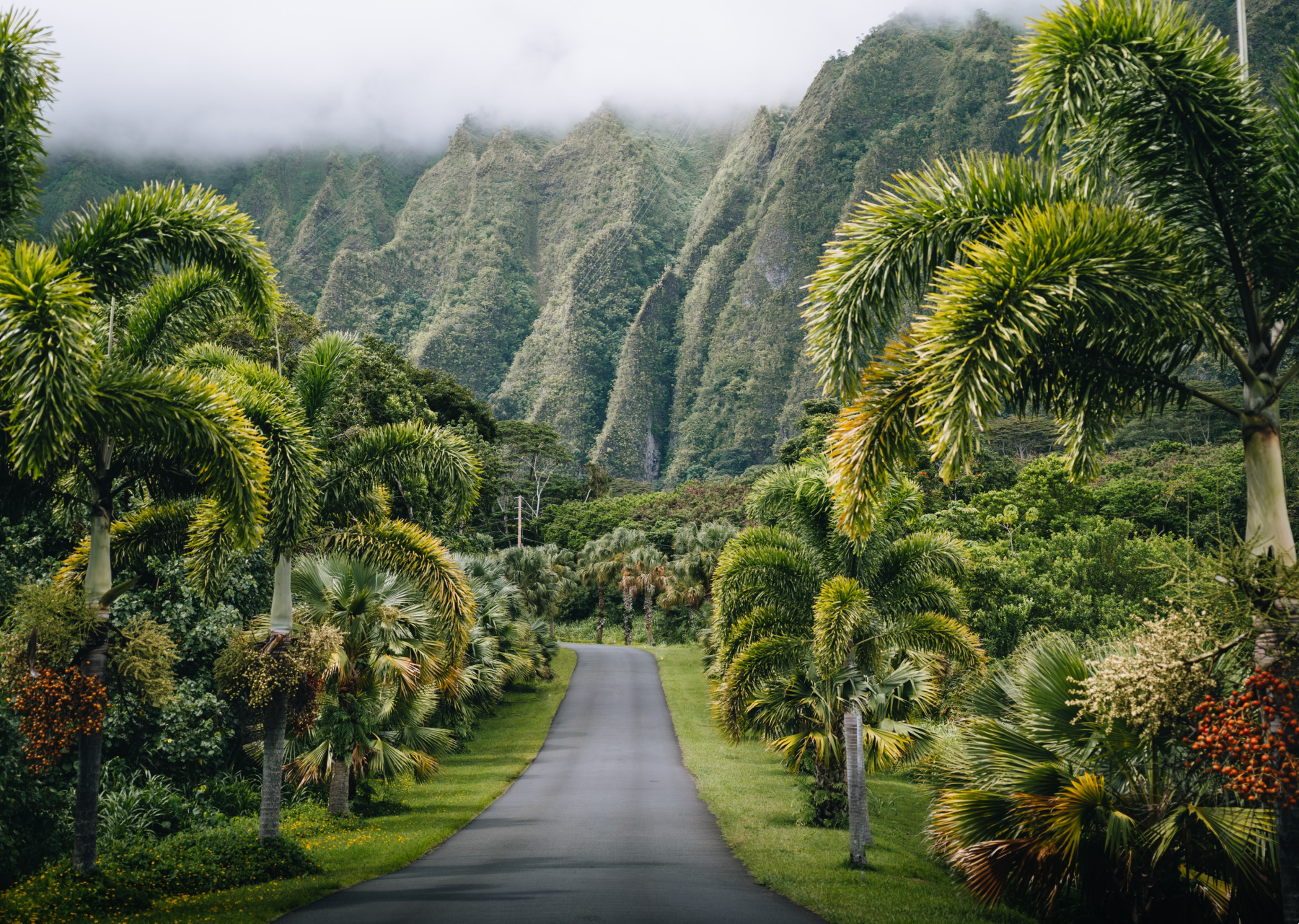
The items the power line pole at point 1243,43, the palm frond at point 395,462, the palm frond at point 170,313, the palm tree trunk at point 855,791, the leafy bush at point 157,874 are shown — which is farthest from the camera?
the palm tree trunk at point 855,791

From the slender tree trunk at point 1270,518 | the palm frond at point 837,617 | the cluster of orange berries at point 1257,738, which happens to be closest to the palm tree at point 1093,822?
the slender tree trunk at point 1270,518

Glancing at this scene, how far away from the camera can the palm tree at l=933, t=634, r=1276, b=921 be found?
702cm

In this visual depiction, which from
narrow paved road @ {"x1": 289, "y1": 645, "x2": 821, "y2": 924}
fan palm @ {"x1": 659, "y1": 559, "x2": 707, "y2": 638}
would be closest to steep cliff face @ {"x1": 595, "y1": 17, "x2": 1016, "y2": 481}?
fan palm @ {"x1": 659, "y1": 559, "x2": 707, "y2": 638}

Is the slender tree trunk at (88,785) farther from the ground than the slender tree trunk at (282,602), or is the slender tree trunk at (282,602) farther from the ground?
→ the slender tree trunk at (282,602)

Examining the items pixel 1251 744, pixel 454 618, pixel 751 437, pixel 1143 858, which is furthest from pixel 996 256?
pixel 751 437

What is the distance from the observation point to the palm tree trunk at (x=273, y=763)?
1201cm

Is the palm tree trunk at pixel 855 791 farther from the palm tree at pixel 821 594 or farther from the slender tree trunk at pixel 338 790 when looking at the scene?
the slender tree trunk at pixel 338 790

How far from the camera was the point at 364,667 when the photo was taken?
1600cm

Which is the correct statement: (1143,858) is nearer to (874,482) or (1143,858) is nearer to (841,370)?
(874,482)

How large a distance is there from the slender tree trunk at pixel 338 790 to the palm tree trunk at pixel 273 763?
3.64 meters

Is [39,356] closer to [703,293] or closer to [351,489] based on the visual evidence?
[351,489]

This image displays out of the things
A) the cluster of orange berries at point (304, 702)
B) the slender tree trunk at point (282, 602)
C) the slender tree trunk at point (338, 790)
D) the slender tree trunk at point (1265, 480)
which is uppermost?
the slender tree trunk at point (1265, 480)

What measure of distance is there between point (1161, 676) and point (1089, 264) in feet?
8.75

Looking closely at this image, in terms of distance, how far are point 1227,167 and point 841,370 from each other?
2.92m
